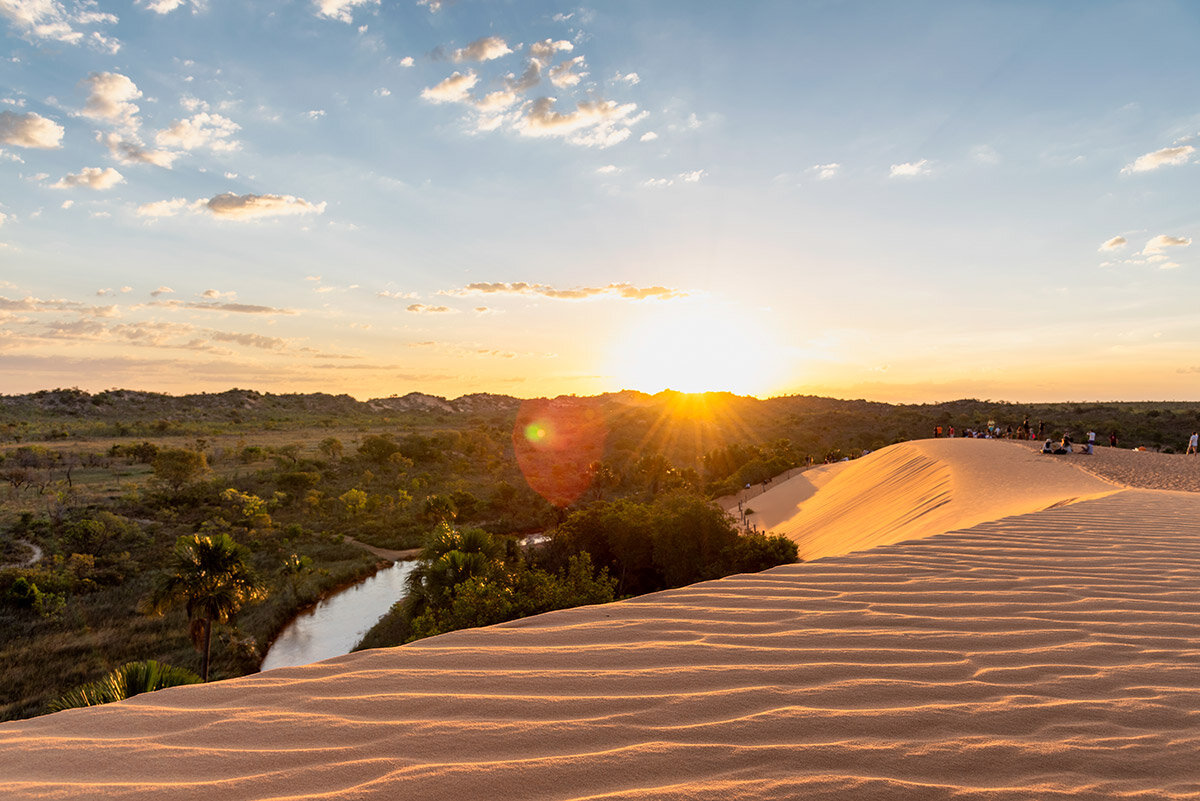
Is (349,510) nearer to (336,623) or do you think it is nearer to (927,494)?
(336,623)

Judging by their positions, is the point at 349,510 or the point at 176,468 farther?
the point at 349,510

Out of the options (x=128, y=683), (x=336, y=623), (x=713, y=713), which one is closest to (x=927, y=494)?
(x=713, y=713)

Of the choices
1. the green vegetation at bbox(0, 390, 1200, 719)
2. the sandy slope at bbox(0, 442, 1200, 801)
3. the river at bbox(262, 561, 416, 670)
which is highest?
the sandy slope at bbox(0, 442, 1200, 801)

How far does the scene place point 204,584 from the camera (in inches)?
546

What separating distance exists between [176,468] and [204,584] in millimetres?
29269

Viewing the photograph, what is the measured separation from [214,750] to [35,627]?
2596 cm

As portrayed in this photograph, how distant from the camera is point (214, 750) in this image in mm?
2219

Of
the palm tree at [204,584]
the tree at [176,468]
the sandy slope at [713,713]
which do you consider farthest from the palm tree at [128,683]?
the tree at [176,468]

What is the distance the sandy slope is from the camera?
2.00m

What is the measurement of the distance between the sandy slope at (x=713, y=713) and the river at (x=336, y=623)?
56.2 ft

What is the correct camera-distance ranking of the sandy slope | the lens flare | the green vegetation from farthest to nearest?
the lens flare → the green vegetation → the sandy slope

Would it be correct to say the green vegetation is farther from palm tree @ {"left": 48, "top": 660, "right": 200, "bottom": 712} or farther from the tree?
palm tree @ {"left": 48, "top": 660, "right": 200, "bottom": 712}

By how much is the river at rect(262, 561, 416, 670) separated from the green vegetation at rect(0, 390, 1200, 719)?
668 mm

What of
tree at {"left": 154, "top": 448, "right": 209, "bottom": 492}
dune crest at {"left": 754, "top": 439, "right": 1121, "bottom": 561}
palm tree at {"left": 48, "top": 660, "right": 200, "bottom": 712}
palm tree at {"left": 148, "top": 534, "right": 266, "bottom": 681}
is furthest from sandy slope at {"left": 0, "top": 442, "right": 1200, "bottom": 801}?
tree at {"left": 154, "top": 448, "right": 209, "bottom": 492}
